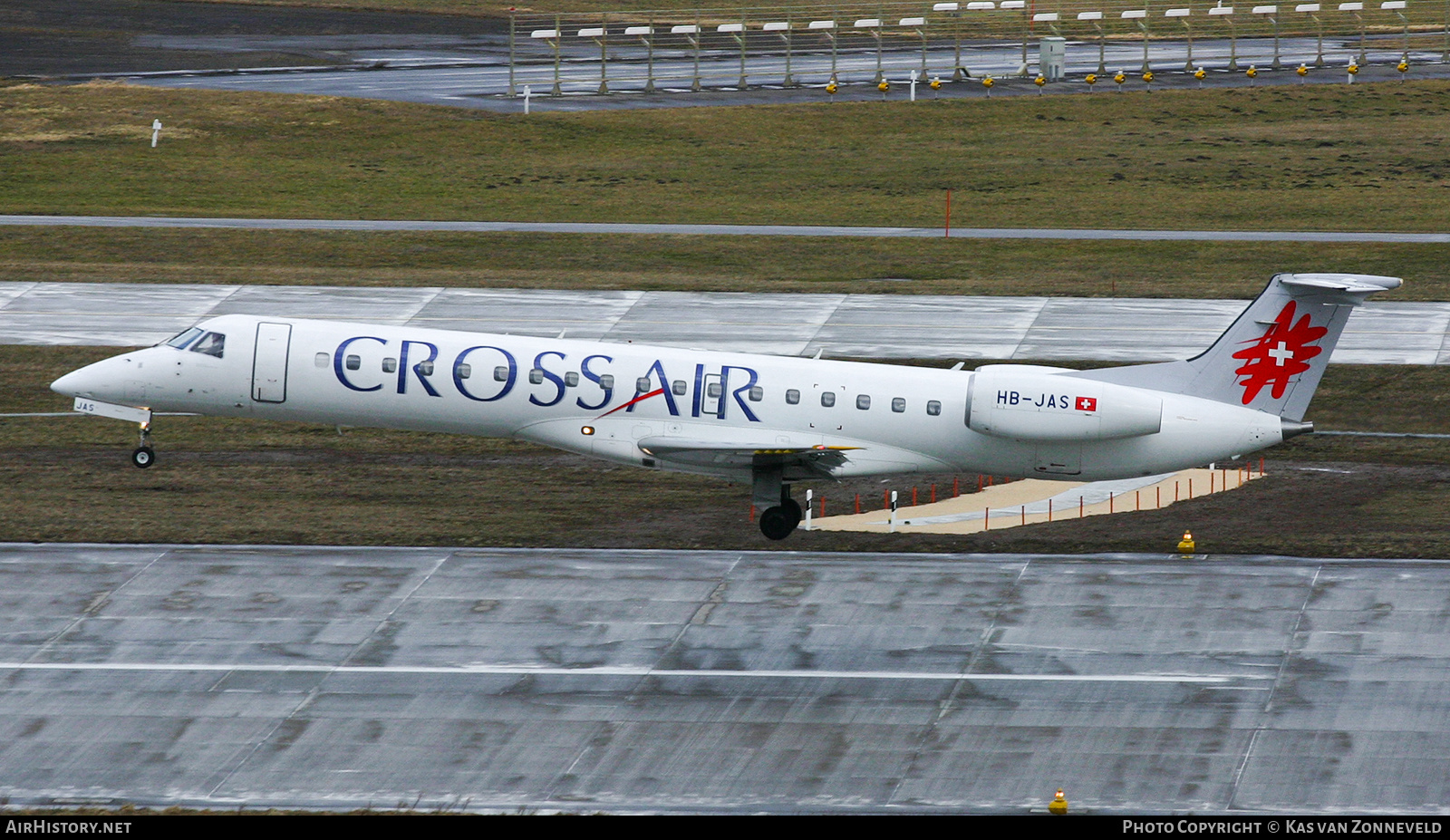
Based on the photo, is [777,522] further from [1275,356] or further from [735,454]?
[1275,356]

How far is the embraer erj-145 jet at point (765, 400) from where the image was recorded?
32.1 m

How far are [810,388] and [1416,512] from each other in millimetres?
12777

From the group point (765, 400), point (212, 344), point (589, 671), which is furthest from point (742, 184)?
point (589, 671)

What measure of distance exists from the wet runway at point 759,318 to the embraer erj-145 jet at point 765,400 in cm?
1465

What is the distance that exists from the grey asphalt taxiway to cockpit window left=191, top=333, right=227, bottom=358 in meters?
3.75

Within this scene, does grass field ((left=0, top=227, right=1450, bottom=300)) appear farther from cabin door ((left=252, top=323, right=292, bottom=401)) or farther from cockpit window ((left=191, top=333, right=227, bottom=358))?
cabin door ((left=252, top=323, right=292, bottom=401))

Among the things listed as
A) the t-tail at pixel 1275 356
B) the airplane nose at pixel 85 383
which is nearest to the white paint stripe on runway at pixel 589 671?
the t-tail at pixel 1275 356

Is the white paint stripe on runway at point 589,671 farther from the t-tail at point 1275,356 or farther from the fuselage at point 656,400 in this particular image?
the t-tail at point 1275,356

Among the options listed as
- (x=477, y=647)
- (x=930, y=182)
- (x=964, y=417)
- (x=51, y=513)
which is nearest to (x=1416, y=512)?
(x=964, y=417)

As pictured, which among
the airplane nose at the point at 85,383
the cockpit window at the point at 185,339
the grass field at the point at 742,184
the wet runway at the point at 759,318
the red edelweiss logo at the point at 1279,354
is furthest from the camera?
the grass field at the point at 742,184

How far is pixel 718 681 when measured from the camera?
28.0m

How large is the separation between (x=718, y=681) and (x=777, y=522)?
6576 mm
